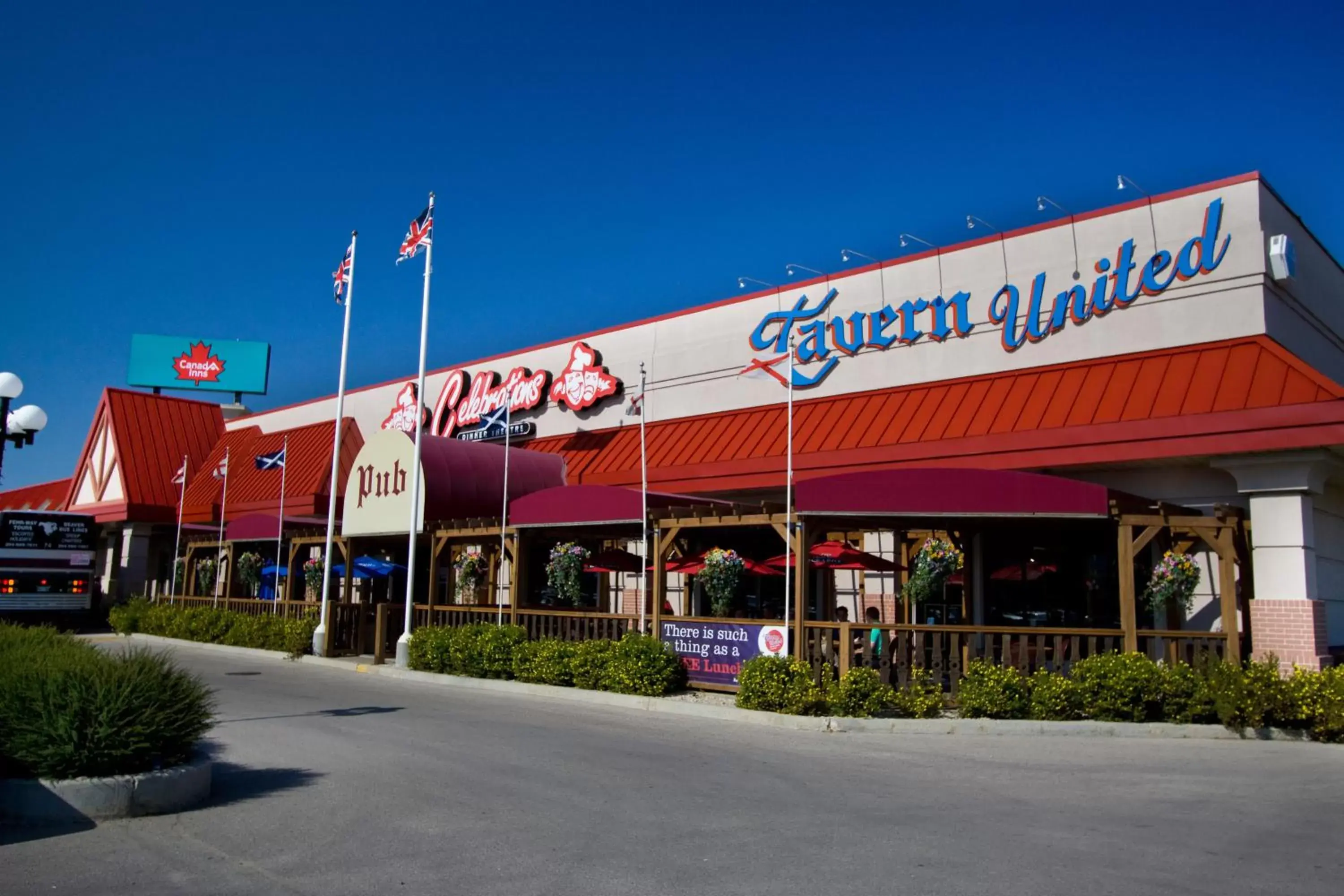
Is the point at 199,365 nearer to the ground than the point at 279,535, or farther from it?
farther from it

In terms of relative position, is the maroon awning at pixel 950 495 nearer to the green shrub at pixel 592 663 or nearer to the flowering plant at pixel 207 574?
the green shrub at pixel 592 663

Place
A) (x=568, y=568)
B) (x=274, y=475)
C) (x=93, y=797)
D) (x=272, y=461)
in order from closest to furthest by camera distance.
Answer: (x=93, y=797), (x=568, y=568), (x=272, y=461), (x=274, y=475)

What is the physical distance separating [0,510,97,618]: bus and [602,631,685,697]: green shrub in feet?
68.4

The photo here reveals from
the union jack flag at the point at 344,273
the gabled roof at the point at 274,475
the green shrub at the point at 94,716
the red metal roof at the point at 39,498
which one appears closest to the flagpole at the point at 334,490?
the union jack flag at the point at 344,273

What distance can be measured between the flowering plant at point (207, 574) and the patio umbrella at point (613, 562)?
15.3 meters

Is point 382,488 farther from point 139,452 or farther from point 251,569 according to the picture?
point 139,452

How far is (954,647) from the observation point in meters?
14.5

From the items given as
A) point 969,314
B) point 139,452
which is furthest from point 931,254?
point 139,452

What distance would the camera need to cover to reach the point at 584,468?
26844mm

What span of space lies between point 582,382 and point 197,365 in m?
30.5

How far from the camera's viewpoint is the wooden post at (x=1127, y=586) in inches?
556

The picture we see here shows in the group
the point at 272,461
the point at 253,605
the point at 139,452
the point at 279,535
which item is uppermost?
the point at 139,452

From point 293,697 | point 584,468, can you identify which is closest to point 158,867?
point 293,697

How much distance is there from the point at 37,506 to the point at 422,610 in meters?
34.8
